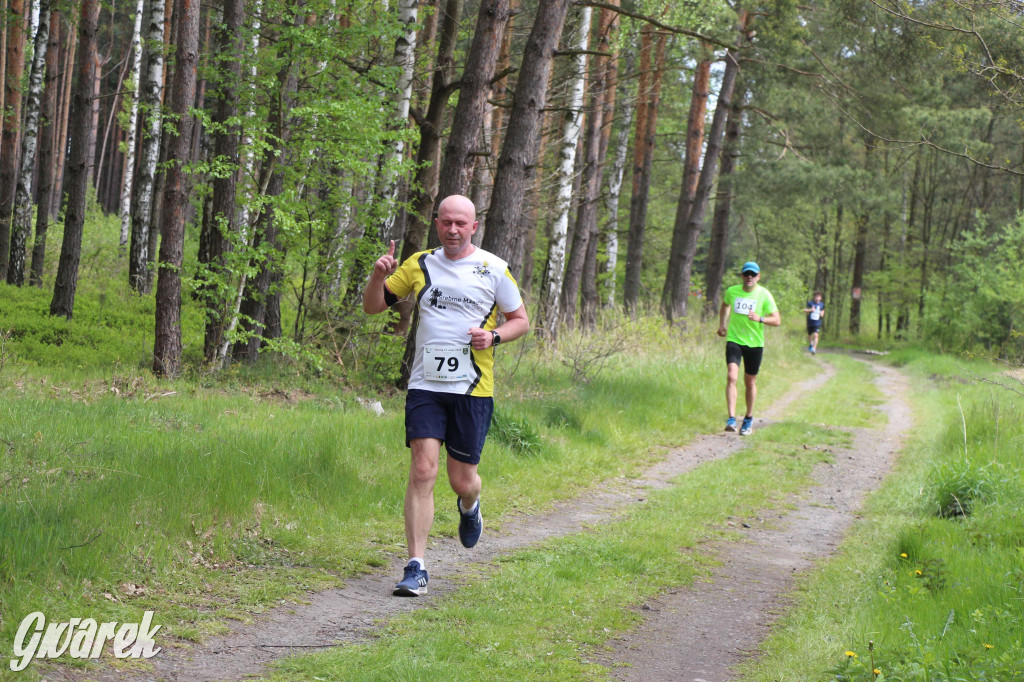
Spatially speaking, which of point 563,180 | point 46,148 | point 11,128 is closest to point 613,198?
point 563,180

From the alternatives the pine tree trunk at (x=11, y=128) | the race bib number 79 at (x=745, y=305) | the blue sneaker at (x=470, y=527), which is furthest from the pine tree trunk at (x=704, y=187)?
the blue sneaker at (x=470, y=527)

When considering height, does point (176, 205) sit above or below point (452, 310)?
above

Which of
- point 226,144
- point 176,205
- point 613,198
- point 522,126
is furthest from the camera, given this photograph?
point 613,198

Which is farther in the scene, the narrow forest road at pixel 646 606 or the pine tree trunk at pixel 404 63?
the pine tree trunk at pixel 404 63

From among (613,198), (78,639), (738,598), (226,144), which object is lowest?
(738,598)

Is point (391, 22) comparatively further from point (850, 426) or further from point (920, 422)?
point (920, 422)

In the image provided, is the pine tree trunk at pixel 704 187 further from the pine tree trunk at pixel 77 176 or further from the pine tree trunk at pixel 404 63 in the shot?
the pine tree trunk at pixel 77 176

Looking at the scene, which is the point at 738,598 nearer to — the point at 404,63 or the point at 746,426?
the point at 746,426

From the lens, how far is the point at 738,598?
571 centimetres

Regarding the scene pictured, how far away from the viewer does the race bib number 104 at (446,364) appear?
5223mm

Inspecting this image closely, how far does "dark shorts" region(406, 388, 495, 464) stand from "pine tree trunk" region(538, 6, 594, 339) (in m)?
8.97

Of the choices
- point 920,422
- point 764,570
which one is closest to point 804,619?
point 764,570

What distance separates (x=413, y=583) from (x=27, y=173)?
1607 centimetres

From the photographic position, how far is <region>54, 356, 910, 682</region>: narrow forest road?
411cm
